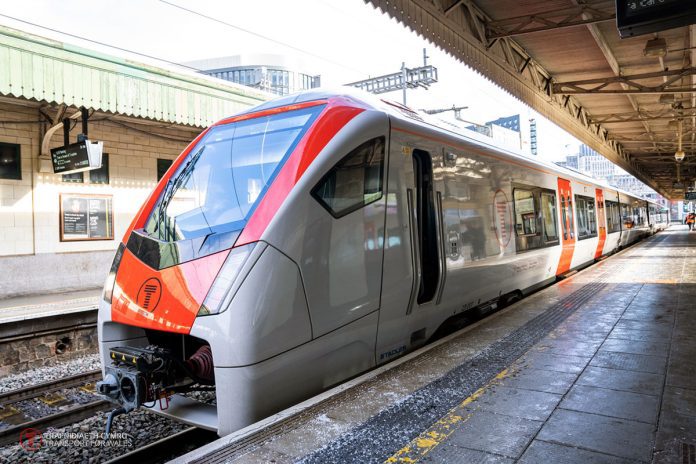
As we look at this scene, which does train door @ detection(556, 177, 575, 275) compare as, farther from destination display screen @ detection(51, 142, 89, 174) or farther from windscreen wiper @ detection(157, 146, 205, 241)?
destination display screen @ detection(51, 142, 89, 174)

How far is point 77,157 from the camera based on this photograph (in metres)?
9.40

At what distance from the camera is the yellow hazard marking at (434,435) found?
2.78 m

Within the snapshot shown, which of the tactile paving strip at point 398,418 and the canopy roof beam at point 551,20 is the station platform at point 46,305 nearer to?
the tactile paving strip at point 398,418

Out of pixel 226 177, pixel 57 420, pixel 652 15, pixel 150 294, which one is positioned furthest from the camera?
pixel 57 420

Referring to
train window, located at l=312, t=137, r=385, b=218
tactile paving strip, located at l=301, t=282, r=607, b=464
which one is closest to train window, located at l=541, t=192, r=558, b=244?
tactile paving strip, located at l=301, t=282, r=607, b=464

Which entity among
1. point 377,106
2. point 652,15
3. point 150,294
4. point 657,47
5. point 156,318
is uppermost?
point 657,47

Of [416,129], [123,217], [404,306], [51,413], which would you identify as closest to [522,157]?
[416,129]

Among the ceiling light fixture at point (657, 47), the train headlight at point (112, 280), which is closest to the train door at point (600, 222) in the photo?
the ceiling light fixture at point (657, 47)

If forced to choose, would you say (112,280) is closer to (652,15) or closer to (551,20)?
(652,15)

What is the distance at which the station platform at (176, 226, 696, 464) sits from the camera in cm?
282

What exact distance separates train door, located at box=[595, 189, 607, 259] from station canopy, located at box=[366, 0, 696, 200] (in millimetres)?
1926

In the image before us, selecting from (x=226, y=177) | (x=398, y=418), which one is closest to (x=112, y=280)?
(x=226, y=177)

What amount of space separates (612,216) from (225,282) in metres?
16.5

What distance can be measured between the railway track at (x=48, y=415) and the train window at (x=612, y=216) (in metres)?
14.7
